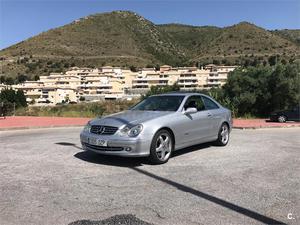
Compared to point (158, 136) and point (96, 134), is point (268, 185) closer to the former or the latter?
point (158, 136)

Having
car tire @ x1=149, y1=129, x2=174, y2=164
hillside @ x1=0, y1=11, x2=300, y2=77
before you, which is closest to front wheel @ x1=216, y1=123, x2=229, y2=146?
car tire @ x1=149, y1=129, x2=174, y2=164

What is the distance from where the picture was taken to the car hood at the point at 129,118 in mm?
8352

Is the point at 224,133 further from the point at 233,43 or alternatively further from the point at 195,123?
the point at 233,43

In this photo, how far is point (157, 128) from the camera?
8.30 metres

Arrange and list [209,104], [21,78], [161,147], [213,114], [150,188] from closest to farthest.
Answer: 1. [150,188]
2. [161,147]
3. [213,114]
4. [209,104]
5. [21,78]

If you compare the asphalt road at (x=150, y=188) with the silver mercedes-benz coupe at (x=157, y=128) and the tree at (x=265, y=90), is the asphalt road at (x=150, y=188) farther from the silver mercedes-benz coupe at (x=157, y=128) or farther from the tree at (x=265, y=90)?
the tree at (x=265, y=90)

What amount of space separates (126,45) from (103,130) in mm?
137934

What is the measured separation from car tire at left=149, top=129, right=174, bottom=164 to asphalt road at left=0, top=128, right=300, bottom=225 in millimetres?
187

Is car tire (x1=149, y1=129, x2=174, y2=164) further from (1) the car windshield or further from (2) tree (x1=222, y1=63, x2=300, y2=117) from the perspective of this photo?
(2) tree (x1=222, y1=63, x2=300, y2=117)

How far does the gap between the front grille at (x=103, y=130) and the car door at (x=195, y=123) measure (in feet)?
5.17

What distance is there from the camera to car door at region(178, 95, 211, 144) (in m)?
9.16

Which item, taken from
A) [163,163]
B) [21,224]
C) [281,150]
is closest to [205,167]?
[163,163]

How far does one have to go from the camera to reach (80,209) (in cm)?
533

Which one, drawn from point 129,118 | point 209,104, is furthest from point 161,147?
point 209,104
